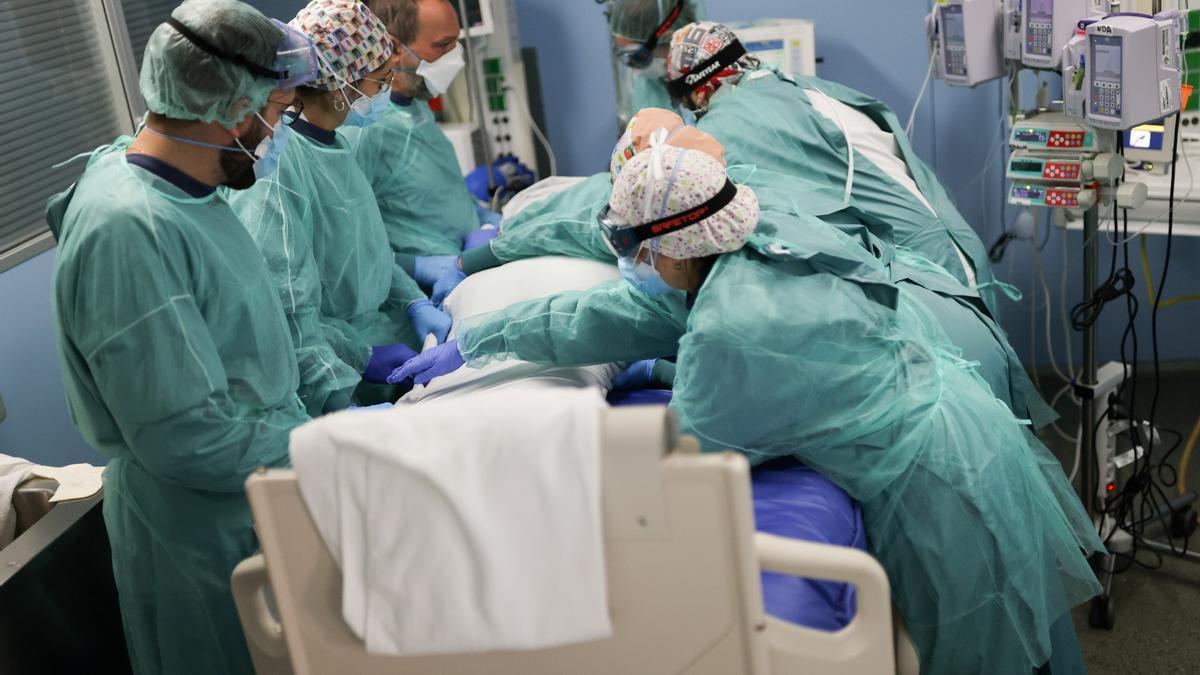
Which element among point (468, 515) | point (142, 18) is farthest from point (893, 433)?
point (142, 18)

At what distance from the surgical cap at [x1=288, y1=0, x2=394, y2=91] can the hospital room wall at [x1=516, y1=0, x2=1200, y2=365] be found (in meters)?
1.86

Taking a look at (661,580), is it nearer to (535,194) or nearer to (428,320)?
(428,320)

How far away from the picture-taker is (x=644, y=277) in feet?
6.08

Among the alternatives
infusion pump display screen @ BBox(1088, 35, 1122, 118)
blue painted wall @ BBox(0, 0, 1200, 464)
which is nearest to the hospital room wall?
blue painted wall @ BBox(0, 0, 1200, 464)

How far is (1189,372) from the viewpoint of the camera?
3.74 meters

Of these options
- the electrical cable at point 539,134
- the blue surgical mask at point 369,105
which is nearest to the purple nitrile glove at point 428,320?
the blue surgical mask at point 369,105

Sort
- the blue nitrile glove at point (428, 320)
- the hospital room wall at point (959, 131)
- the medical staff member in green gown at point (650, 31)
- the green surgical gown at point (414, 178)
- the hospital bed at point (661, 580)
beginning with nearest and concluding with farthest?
the hospital bed at point (661, 580)
the blue nitrile glove at point (428, 320)
the green surgical gown at point (414, 178)
the medical staff member in green gown at point (650, 31)
the hospital room wall at point (959, 131)

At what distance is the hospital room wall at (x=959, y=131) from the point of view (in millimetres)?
3727

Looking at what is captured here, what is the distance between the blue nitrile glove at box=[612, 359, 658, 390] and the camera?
2.29 metres

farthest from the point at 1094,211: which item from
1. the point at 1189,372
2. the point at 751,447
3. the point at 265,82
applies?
the point at 265,82

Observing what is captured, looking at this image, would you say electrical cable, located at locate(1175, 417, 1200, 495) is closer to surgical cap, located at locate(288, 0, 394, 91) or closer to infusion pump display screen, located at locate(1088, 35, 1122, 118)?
infusion pump display screen, located at locate(1088, 35, 1122, 118)

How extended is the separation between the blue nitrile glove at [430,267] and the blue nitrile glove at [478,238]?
0.62 ft

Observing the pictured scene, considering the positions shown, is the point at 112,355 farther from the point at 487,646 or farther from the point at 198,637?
the point at 487,646

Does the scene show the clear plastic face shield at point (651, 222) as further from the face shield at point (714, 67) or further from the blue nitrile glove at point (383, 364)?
the face shield at point (714, 67)
